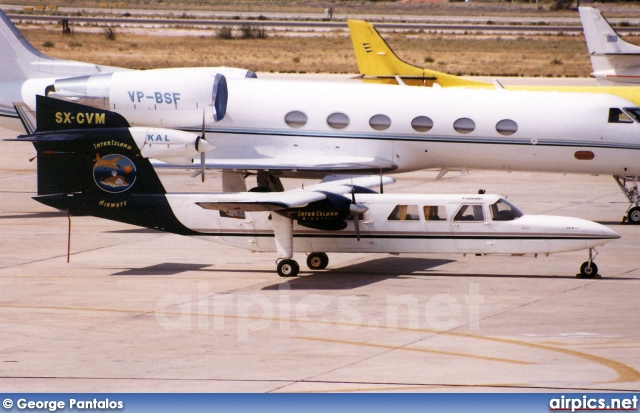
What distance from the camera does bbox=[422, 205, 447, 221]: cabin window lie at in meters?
24.4

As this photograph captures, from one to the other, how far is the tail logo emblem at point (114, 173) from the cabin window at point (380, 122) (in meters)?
8.05

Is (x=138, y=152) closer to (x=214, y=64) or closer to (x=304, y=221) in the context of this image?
(x=304, y=221)

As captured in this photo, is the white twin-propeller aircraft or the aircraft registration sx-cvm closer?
the aircraft registration sx-cvm

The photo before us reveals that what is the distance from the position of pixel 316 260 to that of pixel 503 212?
430 cm

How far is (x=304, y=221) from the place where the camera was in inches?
971

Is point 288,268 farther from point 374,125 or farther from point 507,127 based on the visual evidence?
point 507,127

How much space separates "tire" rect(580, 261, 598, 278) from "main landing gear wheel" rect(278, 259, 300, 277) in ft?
20.1

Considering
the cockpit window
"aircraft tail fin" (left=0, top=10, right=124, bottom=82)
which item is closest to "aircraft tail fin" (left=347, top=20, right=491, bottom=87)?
"aircraft tail fin" (left=0, top=10, right=124, bottom=82)

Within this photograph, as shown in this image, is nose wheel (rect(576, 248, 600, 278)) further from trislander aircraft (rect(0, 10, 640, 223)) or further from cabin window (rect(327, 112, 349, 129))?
cabin window (rect(327, 112, 349, 129))

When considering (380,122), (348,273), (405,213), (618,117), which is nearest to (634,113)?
(618,117)

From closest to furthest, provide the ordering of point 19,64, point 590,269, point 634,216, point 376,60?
point 590,269, point 634,216, point 19,64, point 376,60

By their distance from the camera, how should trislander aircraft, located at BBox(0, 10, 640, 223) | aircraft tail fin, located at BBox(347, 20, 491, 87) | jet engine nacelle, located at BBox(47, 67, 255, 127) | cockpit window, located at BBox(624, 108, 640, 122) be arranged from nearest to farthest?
jet engine nacelle, located at BBox(47, 67, 255, 127) < trislander aircraft, located at BBox(0, 10, 640, 223) < cockpit window, located at BBox(624, 108, 640, 122) < aircraft tail fin, located at BBox(347, 20, 491, 87)

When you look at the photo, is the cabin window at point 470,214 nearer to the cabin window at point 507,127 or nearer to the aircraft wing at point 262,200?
the aircraft wing at point 262,200

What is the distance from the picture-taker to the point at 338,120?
30.8m
